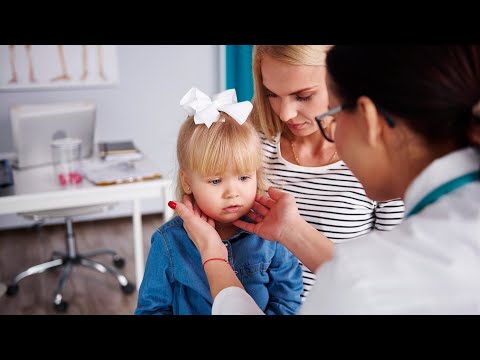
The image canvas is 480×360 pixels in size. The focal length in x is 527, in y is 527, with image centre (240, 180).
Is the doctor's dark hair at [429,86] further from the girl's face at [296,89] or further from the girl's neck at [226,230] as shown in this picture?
the girl's neck at [226,230]

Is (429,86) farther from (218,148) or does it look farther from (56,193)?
(56,193)

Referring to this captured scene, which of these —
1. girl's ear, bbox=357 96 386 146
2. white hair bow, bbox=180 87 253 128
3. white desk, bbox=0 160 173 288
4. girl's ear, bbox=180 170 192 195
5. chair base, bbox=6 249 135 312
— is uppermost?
girl's ear, bbox=357 96 386 146

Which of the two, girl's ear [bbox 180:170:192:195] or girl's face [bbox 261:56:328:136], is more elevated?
girl's face [bbox 261:56:328:136]

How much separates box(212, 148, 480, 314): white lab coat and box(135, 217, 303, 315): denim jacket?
589 mm

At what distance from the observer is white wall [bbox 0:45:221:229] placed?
394 centimetres

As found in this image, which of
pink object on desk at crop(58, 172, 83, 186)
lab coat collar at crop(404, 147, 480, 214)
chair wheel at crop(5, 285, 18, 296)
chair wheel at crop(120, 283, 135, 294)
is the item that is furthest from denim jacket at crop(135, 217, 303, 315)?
chair wheel at crop(5, 285, 18, 296)

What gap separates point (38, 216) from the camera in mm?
2951

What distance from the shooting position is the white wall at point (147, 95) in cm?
394

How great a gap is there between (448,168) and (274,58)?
0.71 m

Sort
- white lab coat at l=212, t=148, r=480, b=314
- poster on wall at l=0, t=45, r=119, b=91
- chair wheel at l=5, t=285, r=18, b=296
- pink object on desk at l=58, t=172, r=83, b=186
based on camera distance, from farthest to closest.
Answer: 1. poster on wall at l=0, t=45, r=119, b=91
2. chair wheel at l=5, t=285, r=18, b=296
3. pink object on desk at l=58, t=172, r=83, b=186
4. white lab coat at l=212, t=148, r=480, b=314

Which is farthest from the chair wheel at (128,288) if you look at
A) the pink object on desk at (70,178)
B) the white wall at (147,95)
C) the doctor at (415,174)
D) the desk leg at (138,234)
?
the doctor at (415,174)

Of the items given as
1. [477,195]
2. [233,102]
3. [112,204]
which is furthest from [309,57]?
[112,204]

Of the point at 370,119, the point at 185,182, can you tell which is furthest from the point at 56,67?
the point at 370,119

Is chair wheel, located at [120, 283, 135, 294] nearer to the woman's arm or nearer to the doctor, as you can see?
the woman's arm
